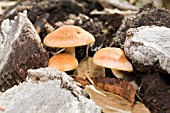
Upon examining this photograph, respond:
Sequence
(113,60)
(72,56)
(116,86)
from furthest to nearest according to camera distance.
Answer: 1. (72,56)
2. (113,60)
3. (116,86)

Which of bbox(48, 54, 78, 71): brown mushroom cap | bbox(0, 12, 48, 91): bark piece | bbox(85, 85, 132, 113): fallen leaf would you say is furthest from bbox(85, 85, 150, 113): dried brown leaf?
bbox(0, 12, 48, 91): bark piece

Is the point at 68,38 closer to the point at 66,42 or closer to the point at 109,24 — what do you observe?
the point at 66,42

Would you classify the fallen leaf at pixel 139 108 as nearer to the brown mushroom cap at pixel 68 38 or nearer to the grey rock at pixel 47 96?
the grey rock at pixel 47 96

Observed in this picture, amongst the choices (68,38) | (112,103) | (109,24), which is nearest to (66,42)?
(68,38)

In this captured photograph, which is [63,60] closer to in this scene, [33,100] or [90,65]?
[90,65]

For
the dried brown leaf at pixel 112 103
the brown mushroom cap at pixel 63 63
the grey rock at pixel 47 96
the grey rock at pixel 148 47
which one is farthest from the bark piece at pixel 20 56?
the grey rock at pixel 148 47
